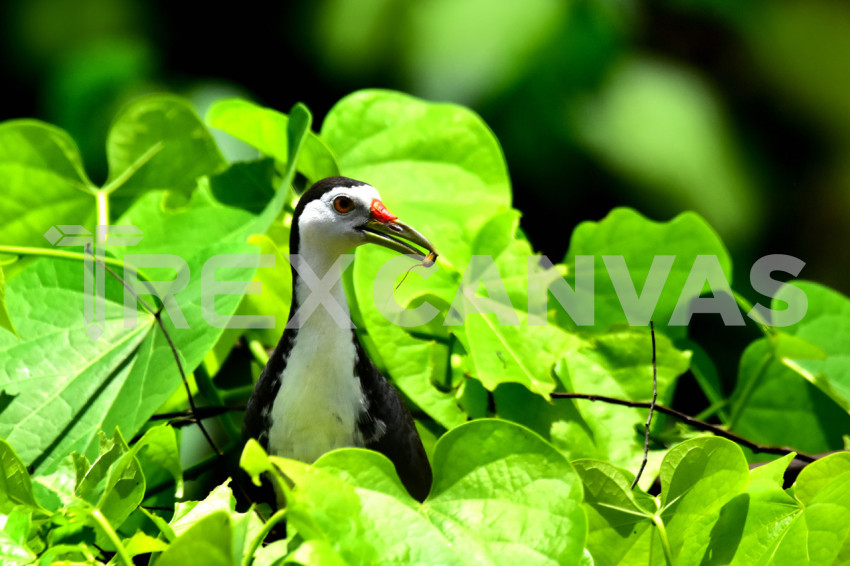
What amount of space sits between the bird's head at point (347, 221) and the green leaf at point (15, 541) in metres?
0.18

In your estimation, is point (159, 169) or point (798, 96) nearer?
point (159, 169)

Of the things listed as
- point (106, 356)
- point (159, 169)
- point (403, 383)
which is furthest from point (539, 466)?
point (159, 169)

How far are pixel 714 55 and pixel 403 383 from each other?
112 centimetres

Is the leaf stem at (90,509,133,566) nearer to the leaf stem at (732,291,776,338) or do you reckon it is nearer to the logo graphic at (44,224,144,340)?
the logo graphic at (44,224,144,340)

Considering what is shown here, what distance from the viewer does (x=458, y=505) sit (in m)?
0.34

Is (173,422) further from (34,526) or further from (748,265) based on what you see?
(748,265)

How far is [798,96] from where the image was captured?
1352mm

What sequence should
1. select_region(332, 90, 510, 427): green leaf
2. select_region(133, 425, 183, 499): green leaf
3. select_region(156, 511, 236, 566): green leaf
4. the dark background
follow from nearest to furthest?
select_region(156, 511, 236, 566): green leaf, select_region(133, 425, 183, 499): green leaf, select_region(332, 90, 510, 427): green leaf, the dark background

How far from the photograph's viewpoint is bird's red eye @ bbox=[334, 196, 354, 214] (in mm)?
423

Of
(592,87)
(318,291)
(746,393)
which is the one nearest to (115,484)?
(318,291)

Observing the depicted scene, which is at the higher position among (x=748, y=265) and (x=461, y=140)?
(x=461, y=140)

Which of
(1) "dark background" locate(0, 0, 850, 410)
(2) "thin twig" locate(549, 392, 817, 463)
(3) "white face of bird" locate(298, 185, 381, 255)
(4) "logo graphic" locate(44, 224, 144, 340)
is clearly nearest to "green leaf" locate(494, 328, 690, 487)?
(2) "thin twig" locate(549, 392, 817, 463)

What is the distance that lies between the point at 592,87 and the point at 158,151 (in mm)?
797

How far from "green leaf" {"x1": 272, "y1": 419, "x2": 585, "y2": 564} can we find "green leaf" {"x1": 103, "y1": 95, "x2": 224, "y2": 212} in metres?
0.29
